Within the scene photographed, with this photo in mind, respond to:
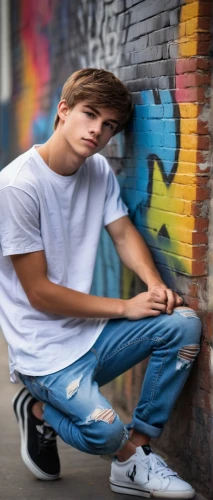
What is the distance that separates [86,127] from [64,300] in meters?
0.80

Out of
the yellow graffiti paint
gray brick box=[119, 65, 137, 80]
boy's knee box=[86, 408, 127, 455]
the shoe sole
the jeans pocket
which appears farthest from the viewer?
the yellow graffiti paint

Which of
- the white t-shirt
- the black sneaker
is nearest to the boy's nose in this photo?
the white t-shirt

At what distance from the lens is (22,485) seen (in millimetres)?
3760

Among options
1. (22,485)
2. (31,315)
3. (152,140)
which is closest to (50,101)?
(152,140)

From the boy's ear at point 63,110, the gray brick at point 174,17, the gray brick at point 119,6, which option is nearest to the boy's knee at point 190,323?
the boy's ear at point 63,110

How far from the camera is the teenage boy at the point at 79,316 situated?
345 centimetres

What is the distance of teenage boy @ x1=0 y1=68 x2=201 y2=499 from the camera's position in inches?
136

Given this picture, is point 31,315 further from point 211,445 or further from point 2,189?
point 211,445

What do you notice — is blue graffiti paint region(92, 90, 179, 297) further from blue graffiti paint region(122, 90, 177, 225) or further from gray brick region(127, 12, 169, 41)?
gray brick region(127, 12, 169, 41)

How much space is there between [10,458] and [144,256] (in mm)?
1276

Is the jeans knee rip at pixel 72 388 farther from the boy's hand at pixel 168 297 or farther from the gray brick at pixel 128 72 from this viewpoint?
the gray brick at pixel 128 72

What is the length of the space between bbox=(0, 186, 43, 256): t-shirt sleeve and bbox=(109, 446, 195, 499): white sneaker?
1.07 metres

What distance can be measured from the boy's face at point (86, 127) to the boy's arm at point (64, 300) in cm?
52

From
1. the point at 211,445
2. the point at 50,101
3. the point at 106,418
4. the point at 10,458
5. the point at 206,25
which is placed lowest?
the point at 10,458
